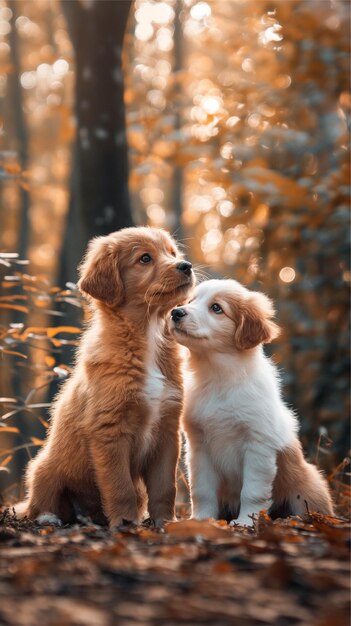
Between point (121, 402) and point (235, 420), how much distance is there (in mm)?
699

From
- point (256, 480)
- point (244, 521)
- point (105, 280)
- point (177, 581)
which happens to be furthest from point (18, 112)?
point (177, 581)

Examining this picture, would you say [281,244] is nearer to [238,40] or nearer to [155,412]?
[238,40]

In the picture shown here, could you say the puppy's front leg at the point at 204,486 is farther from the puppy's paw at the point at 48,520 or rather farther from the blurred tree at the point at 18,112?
the blurred tree at the point at 18,112

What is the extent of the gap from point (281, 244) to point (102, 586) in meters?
7.41

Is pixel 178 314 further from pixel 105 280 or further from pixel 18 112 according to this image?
pixel 18 112

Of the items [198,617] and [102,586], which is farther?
[102,586]

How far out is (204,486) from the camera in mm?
4816

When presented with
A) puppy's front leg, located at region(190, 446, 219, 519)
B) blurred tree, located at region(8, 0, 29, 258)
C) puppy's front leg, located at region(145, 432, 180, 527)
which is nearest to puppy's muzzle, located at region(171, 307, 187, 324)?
puppy's front leg, located at region(145, 432, 180, 527)

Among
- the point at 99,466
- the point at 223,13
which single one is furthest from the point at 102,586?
the point at 223,13

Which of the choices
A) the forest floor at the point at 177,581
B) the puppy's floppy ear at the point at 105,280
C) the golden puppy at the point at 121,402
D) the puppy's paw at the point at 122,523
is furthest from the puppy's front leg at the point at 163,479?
the forest floor at the point at 177,581

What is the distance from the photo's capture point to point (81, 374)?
4875 mm

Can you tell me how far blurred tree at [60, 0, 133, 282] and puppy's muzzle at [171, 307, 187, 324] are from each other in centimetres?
267

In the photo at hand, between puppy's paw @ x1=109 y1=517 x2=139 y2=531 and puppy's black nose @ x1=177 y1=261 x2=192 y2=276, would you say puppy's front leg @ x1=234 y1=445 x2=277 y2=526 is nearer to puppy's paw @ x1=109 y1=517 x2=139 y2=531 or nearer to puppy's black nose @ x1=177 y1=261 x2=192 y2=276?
puppy's paw @ x1=109 y1=517 x2=139 y2=531

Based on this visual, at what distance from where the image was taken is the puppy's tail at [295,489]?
4.86m
